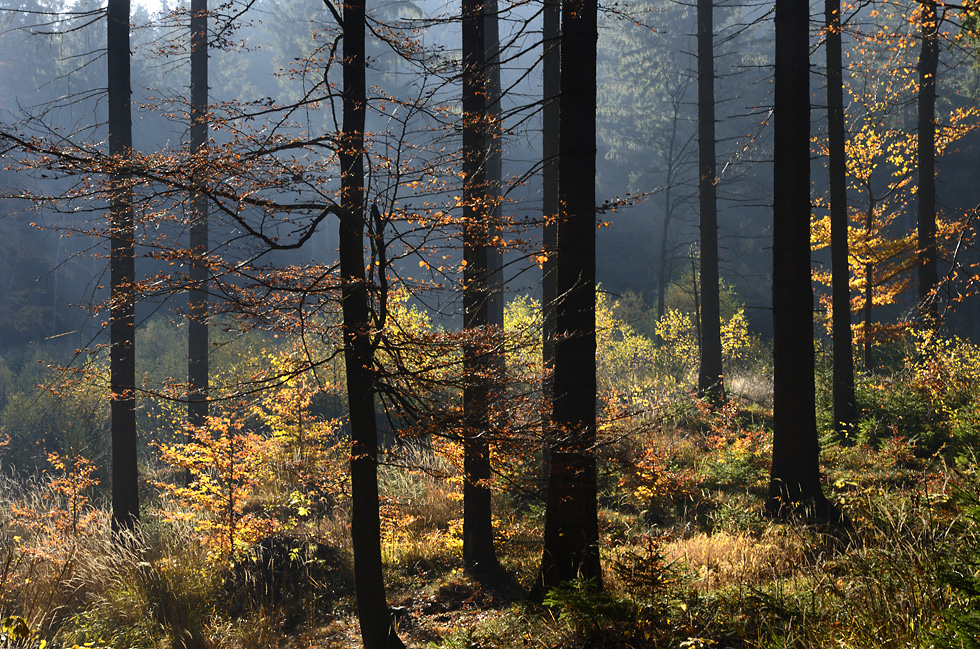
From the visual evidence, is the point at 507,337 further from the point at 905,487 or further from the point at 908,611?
the point at 905,487

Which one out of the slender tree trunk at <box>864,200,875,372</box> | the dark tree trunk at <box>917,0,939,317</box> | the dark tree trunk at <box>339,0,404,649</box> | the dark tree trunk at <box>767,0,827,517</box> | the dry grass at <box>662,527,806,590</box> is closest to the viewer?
the dark tree trunk at <box>339,0,404,649</box>

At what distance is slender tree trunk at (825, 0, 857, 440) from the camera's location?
10695 mm

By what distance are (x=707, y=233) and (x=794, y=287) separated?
690cm

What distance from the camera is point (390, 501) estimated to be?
8.59 metres

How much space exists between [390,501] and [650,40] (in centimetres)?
4349

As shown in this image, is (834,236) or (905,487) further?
(834,236)

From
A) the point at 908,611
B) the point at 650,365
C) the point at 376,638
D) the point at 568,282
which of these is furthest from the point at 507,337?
the point at 650,365

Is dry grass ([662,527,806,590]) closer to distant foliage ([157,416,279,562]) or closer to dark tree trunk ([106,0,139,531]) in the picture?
distant foliage ([157,416,279,562])

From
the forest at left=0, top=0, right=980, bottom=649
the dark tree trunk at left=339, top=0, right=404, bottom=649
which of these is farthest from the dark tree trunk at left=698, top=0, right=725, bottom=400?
the dark tree trunk at left=339, top=0, right=404, bottom=649

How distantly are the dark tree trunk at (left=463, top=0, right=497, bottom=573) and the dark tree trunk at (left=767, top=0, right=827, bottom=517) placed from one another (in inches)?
134

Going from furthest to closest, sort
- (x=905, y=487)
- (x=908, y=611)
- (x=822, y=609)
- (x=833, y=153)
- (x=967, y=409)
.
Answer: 1. (x=833, y=153)
2. (x=967, y=409)
3. (x=905, y=487)
4. (x=822, y=609)
5. (x=908, y=611)

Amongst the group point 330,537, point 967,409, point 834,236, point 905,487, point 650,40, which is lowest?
point 330,537

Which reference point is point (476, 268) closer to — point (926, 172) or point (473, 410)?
point (473, 410)

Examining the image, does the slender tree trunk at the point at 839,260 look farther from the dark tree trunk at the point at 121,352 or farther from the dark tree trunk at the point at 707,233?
the dark tree trunk at the point at 121,352
